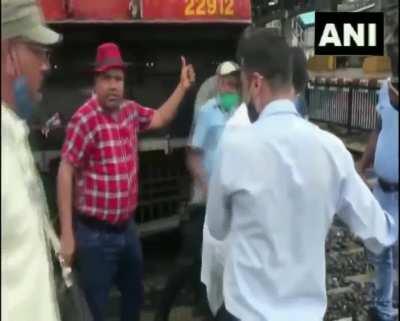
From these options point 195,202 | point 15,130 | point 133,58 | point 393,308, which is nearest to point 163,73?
point 133,58

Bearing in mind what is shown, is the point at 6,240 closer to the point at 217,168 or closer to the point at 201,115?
the point at 217,168

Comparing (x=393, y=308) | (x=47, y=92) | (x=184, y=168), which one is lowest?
(x=393, y=308)

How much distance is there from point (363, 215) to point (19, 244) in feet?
3.78

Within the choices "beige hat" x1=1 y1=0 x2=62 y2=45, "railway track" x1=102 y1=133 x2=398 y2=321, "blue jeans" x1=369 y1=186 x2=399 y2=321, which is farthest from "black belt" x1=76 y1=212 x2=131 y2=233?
"beige hat" x1=1 y1=0 x2=62 y2=45

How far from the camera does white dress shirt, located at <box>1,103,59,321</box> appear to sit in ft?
5.52

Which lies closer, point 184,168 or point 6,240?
point 6,240

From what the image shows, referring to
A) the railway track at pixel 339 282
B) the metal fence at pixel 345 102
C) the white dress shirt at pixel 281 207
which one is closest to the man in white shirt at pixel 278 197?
the white dress shirt at pixel 281 207

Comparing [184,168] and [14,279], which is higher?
[14,279]

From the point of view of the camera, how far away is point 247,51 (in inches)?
103

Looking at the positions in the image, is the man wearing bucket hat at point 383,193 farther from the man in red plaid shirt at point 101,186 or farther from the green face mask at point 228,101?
the man in red plaid shirt at point 101,186

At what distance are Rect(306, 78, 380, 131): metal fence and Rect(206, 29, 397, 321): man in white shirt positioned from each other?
11.2m

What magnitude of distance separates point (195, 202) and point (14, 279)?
8.81 ft

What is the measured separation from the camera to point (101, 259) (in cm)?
408

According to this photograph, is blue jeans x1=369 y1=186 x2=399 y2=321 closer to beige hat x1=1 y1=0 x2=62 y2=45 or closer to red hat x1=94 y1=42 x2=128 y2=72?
red hat x1=94 y1=42 x2=128 y2=72
